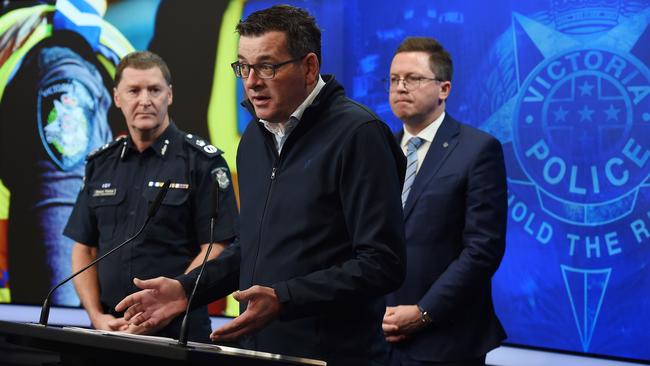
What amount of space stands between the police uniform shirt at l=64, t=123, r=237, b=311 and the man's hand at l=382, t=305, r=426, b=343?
0.78 m

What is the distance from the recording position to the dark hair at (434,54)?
10.9ft

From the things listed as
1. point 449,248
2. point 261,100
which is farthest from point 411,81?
point 261,100

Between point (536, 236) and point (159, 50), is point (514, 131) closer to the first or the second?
point (536, 236)

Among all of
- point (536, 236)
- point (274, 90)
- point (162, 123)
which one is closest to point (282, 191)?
point (274, 90)

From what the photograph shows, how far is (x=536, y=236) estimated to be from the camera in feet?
13.2

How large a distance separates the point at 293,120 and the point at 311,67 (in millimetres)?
140

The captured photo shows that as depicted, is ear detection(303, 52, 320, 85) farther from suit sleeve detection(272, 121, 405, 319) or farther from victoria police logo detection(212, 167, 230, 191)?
victoria police logo detection(212, 167, 230, 191)

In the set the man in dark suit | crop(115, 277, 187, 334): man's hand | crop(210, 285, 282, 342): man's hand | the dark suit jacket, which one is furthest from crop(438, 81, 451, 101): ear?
crop(210, 285, 282, 342): man's hand

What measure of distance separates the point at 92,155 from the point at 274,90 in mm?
1666

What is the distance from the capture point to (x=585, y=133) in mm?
3896

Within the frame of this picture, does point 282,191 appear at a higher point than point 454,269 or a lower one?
higher

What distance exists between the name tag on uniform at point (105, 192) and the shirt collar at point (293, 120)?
4.42ft

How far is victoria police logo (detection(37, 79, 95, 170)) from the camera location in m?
5.43

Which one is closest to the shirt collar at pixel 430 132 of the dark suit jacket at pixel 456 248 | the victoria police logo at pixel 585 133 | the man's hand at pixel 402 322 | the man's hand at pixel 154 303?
the dark suit jacket at pixel 456 248
